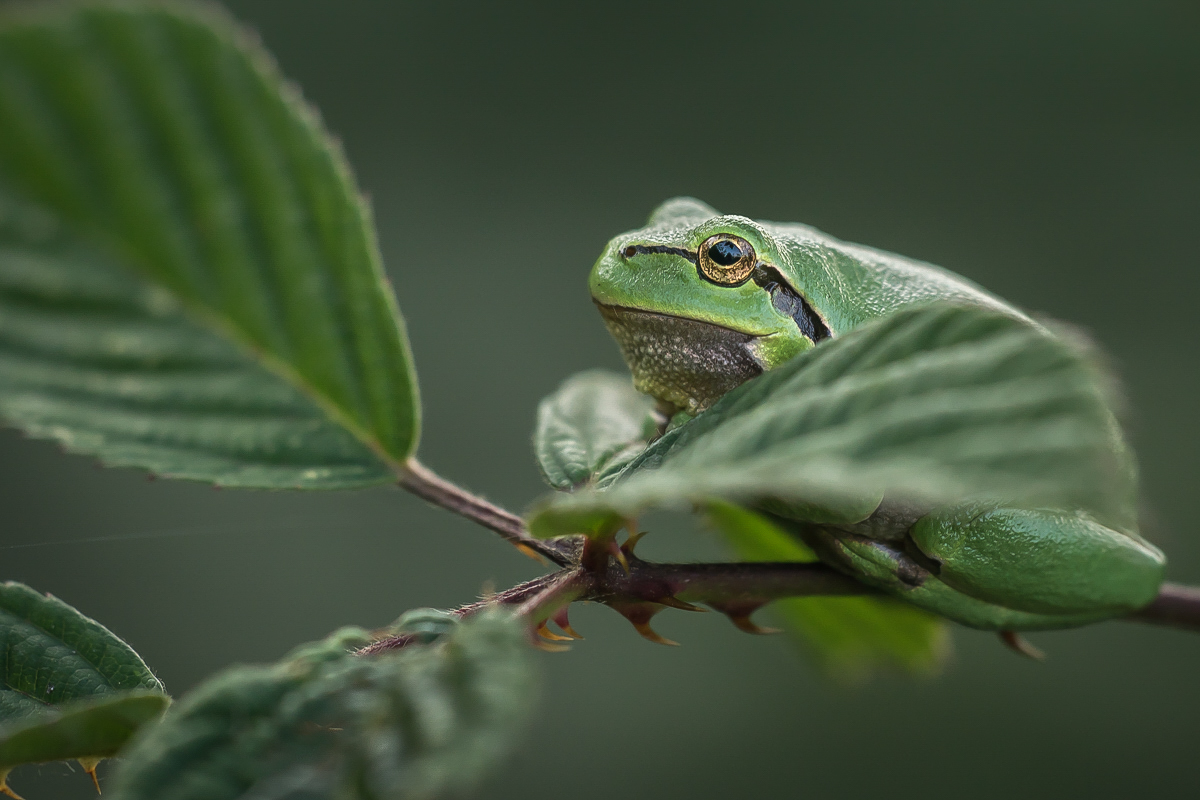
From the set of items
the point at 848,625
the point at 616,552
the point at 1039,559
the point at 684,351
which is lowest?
the point at 848,625

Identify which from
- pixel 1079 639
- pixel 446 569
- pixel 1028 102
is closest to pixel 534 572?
pixel 446 569

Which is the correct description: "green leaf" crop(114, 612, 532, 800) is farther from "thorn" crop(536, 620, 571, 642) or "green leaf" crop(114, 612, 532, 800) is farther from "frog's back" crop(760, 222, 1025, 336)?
"frog's back" crop(760, 222, 1025, 336)

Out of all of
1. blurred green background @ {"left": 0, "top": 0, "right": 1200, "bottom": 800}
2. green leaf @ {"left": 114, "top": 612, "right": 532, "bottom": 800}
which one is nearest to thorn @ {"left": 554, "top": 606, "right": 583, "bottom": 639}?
green leaf @ {"left": 114, "top": 612, "right": 532, "bottom": 800}

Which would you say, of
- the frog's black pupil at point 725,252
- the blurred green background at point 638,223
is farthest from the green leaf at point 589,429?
the blurred green background at point 638,223

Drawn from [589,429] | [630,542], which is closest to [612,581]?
[630,542]

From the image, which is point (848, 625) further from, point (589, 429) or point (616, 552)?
point (616, 552)

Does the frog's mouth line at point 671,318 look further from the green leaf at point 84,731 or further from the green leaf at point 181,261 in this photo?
the green leaf at point 84,731
